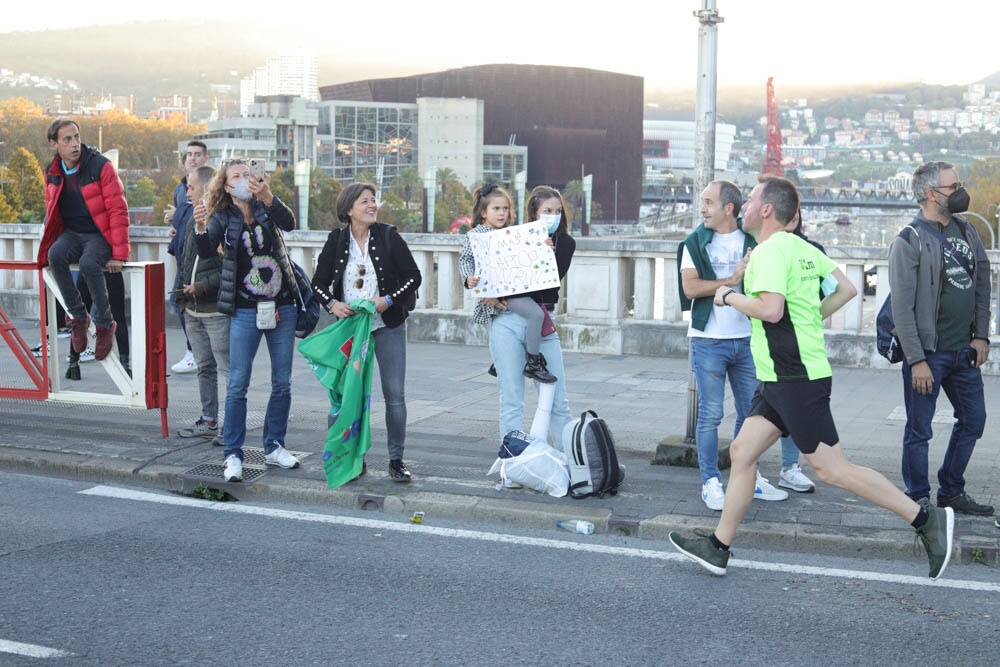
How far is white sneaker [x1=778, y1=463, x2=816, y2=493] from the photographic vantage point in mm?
6898

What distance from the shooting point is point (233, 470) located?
23.7ft

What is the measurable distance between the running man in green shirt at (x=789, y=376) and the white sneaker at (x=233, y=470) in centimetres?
305

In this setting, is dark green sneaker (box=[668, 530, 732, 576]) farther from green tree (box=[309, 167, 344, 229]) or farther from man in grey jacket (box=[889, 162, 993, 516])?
green tree (box=[309, 167, 344, 229])

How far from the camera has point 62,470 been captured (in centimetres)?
764

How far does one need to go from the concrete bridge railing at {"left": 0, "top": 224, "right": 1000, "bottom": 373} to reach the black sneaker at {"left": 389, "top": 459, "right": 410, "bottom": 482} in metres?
4.97

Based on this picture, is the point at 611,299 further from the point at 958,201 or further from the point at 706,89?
the point at 958,201

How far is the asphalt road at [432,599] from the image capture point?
180 inches

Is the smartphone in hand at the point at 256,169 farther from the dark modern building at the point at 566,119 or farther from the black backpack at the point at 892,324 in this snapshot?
the dark modern building at the point at 566,119

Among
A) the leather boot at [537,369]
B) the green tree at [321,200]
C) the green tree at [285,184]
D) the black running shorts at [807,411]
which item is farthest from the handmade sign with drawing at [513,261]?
the green tree at [285,184]

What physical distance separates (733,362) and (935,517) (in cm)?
159

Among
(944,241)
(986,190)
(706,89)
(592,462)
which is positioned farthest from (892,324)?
(986,190)

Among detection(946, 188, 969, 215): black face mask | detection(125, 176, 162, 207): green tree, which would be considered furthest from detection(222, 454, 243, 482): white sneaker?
detection(125, 176, 162, 207): green tree

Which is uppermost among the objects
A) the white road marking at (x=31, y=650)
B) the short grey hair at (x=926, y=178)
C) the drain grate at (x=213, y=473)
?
the short grey hair at (x=926, y=178)

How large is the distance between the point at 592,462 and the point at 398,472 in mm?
1192
